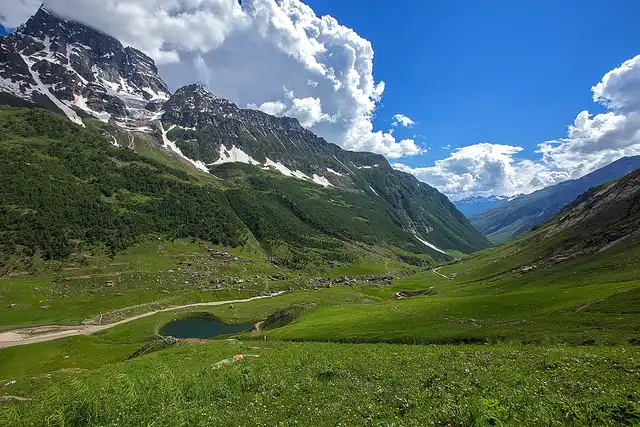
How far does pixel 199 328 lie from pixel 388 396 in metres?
121

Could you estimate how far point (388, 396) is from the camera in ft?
57.7

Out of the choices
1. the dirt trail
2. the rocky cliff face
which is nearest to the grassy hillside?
the rocky cliff face

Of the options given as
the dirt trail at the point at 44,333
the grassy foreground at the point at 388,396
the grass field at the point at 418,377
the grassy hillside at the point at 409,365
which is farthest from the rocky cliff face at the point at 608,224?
the dirt trail at the point at 44,333

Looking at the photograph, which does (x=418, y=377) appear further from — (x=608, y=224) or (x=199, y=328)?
(x=199, y=328)

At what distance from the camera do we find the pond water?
115 metres

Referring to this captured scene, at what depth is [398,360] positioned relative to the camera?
27766 millimetres

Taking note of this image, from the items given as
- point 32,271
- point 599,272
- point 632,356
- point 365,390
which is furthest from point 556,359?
point 32,271

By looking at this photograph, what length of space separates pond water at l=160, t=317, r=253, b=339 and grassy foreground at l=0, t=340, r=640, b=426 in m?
97.9

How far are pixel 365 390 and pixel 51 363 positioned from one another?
94028 mm

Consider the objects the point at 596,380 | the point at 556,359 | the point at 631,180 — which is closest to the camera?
the point at 596,380

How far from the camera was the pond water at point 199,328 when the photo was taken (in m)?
115

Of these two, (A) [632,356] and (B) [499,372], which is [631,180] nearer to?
(A) [632,356]

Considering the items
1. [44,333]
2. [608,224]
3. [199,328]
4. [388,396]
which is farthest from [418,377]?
[44,333]

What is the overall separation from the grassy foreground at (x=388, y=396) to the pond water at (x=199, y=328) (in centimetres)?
9792
